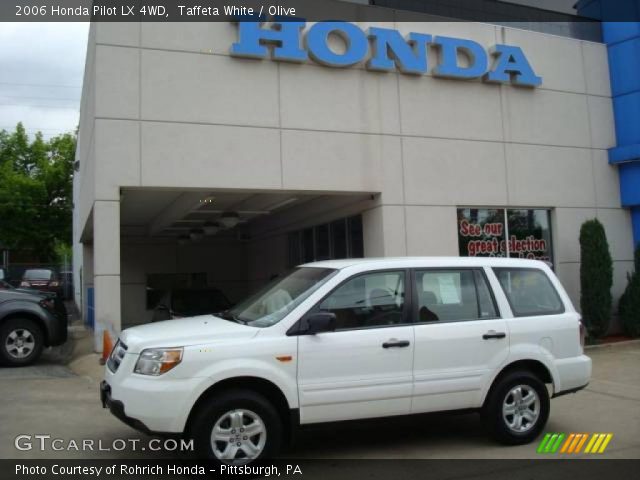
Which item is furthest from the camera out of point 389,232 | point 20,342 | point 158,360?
point 389,232

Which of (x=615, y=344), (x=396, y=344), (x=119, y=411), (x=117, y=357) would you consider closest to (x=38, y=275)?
(x=615, y=344)

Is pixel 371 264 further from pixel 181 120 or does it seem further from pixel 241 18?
pixel 241 18

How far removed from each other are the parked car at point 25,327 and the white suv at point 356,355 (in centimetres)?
594

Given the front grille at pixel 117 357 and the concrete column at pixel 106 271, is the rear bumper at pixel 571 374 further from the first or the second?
the concrete column at pixel 106 271

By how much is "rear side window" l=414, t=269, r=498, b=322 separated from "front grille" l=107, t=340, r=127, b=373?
2.70m

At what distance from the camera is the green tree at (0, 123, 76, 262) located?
39219 mm

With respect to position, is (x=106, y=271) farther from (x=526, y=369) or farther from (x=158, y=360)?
(x=526, y=369)

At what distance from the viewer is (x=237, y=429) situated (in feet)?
16.5

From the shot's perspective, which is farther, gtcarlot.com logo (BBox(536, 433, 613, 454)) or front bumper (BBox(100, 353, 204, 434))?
gtcarlot.com logo (BBox(536, 433, 613, 454))

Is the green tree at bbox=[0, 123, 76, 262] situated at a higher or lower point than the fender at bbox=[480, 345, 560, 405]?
higher

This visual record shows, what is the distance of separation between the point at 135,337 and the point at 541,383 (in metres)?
3.96

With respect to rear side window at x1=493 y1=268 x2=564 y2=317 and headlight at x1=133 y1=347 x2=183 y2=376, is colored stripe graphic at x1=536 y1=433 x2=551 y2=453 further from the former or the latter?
headlight at x1=133 y1=347 x2=183 y2=376

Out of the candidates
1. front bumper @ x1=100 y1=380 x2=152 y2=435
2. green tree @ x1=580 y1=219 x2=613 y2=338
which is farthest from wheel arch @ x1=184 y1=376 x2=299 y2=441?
green tree @ x1=580 y1=219 x2=613 y2=338

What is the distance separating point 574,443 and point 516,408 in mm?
679
